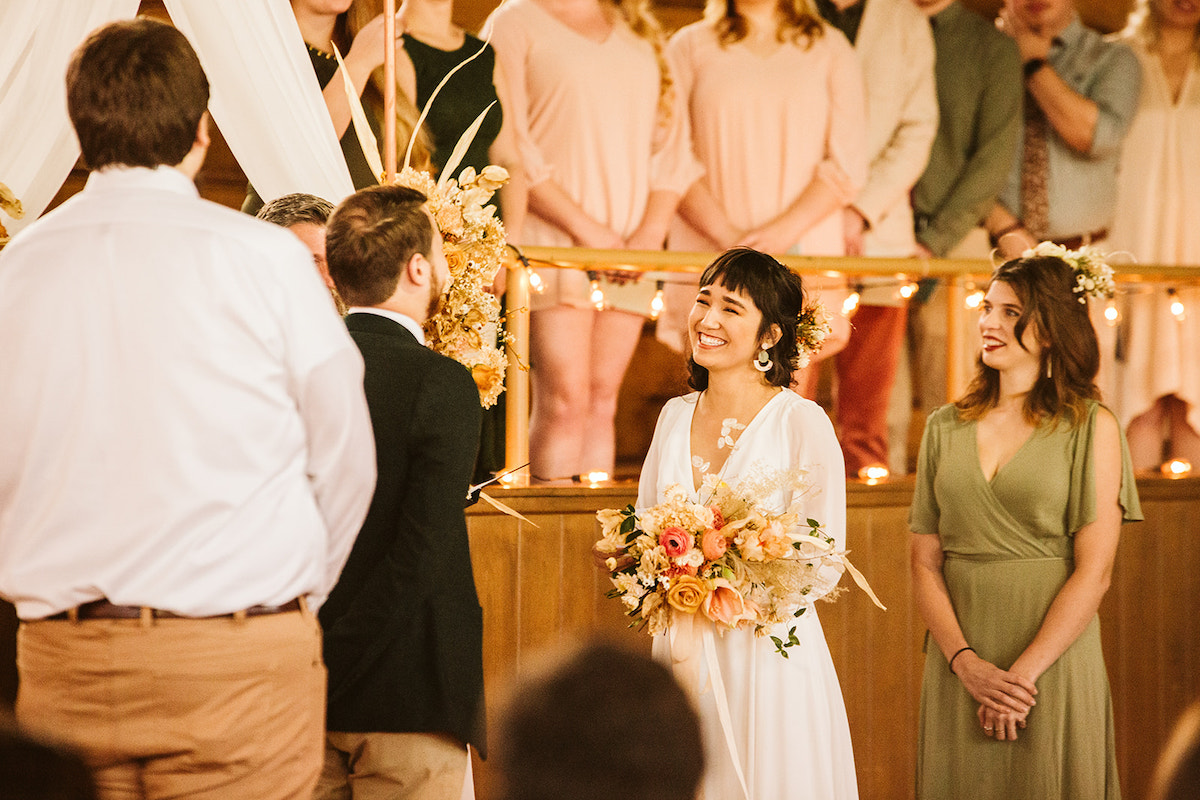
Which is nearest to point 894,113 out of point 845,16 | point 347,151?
point 845,16

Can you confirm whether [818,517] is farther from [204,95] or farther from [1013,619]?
[204,95]

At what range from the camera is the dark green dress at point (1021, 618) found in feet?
10.1

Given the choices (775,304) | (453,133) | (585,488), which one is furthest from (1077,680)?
(453,133)

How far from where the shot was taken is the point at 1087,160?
5605mm

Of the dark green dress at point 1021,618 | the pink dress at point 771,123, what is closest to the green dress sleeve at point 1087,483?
the dark green dress at point 1021,618

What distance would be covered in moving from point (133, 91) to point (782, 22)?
3.98m

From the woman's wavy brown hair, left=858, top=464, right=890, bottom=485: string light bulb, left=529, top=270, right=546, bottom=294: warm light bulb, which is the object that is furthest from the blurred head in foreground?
left=858, top=464, right=890, bottom=485: string light bulb

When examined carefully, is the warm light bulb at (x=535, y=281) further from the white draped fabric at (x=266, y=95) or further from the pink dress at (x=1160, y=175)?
the pink dress at (x=1160, y=175)

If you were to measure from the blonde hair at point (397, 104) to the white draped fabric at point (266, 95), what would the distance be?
34.2 inches

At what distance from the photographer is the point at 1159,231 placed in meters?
5.56

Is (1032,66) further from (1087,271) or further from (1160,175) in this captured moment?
(1087,271)

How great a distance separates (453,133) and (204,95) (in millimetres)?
2778

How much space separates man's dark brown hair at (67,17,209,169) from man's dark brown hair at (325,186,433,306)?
0.50m

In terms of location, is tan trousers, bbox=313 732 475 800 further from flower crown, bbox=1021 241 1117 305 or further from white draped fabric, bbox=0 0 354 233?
flower crown, bbox=1021 241 1117 305
